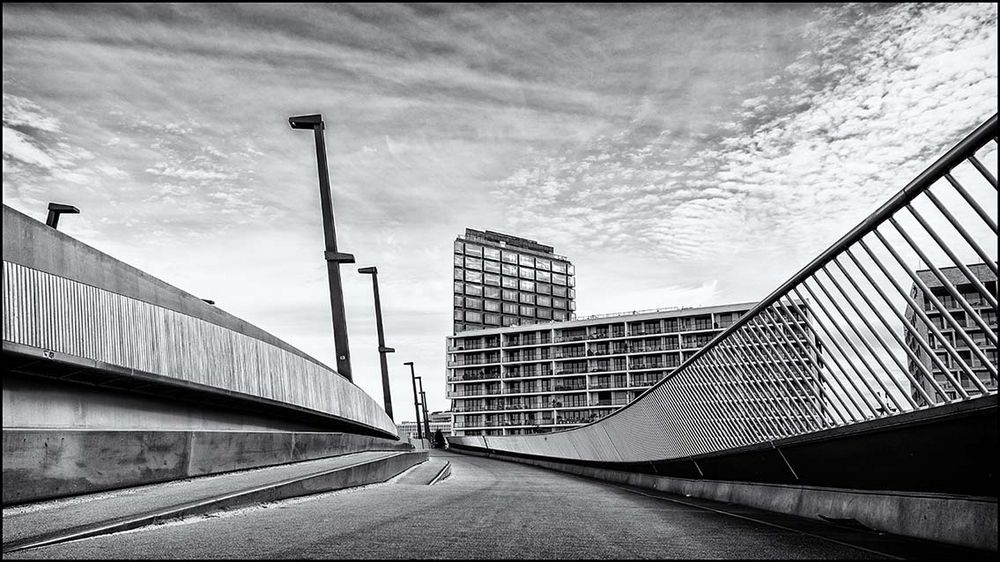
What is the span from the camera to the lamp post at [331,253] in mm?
27719

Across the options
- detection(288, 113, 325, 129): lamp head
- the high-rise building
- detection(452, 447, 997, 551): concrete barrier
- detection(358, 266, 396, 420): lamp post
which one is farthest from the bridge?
the high-rise building

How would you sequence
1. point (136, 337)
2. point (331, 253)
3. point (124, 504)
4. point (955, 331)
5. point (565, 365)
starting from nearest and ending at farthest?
point (955, 331)
point (124, 504)
point (136, 337)
point (331, 253)
point (565, 365)

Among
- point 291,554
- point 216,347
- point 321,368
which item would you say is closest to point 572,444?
point 321,368

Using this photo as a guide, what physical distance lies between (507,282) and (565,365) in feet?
117

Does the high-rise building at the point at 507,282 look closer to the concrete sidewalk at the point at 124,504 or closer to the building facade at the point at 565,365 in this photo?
the building facade at the point at 565,365

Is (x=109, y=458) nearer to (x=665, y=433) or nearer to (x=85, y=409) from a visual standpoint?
(x=85, y=409)

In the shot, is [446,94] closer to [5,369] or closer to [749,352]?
[749,352]

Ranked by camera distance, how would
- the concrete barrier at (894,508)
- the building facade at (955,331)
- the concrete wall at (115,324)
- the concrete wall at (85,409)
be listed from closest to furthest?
the concrete barrier at (894,508) < the building facade at (955,331) < the concrete wall at (115,324) < the concrete wall at (85,409)

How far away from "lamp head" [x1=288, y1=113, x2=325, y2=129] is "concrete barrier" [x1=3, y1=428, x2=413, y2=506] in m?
15.9

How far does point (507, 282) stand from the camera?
489 ft

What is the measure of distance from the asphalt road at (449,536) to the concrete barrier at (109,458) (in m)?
2.06

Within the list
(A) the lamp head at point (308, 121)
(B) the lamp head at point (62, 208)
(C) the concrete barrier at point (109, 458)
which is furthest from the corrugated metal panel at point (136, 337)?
(A) the lamp head at point (308, 121)

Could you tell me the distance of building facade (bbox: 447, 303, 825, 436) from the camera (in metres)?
107

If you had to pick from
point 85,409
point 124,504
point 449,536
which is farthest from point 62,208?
point 449,536
